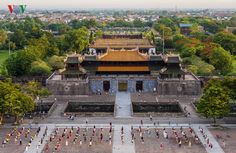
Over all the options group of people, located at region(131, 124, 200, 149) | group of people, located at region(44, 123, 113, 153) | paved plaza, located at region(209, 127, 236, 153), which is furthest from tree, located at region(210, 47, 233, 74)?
group of people, located at region(44, 123, 113, 153)

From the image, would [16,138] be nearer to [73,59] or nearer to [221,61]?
[73,59]

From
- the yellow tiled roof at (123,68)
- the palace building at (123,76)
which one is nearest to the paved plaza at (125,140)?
the palace building at (123,76)

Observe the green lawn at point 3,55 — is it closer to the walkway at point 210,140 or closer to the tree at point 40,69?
the tree at point 40,69

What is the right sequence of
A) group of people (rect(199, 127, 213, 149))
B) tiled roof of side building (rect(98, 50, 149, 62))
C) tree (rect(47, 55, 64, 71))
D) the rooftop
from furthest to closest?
the rooftop, tree (rect(47, 55, 64, 71)), tiled roof of side building (rect(98, 50, 149, 62)), group of people (rect(199, 127, 213, 149))

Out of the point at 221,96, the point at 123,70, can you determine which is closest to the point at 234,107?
the point at 221,96

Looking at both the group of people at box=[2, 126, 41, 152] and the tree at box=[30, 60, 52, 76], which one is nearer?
the group of people at box=[2, 126, 41, 152]

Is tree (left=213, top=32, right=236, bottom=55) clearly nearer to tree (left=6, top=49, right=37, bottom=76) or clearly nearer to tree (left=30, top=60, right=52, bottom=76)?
tree (left=30, top=60, right=52, bottom=76)
